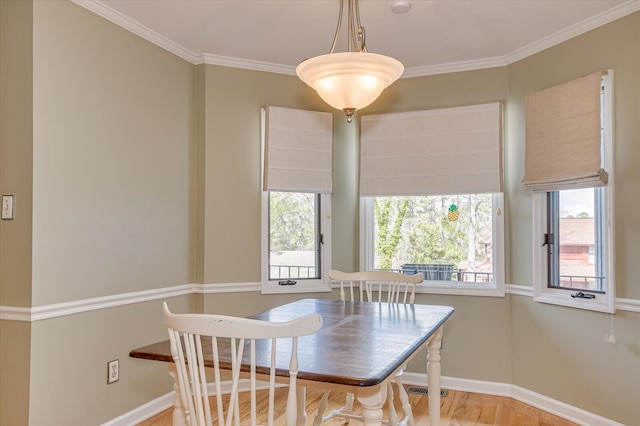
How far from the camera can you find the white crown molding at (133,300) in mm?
2316

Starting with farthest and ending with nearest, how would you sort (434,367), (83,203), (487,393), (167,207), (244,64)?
(244,64) < (487,393) < (167,207) < (83,203) < (434,367)

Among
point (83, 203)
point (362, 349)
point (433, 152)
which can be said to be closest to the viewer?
point (362, 349)

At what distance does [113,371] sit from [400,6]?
266cm

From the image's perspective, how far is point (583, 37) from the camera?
2924mm

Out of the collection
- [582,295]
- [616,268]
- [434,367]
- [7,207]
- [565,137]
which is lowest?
[434,367]

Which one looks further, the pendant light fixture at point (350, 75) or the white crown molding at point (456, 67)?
the white crown molding at point (456, 67)

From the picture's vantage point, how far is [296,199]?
378 centimetres

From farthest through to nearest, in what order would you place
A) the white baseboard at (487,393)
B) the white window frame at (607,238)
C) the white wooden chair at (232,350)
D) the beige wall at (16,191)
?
the white baseboard at (487,393) < the white window frame at (607,238) < the beige wall at (16,191) < the white wooden chair at (232,350)

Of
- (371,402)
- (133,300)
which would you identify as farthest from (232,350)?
(133,300)

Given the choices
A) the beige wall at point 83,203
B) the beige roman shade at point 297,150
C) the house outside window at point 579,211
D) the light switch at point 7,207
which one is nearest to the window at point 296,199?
the beige roman shade at point 297,150

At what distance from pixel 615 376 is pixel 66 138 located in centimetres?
333

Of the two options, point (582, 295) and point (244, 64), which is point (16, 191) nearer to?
point (244, 64)

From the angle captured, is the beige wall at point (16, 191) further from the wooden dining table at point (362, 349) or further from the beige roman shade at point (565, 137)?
the beige roman shade at point (565, 137)

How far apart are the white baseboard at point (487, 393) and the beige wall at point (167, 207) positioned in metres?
0.05
